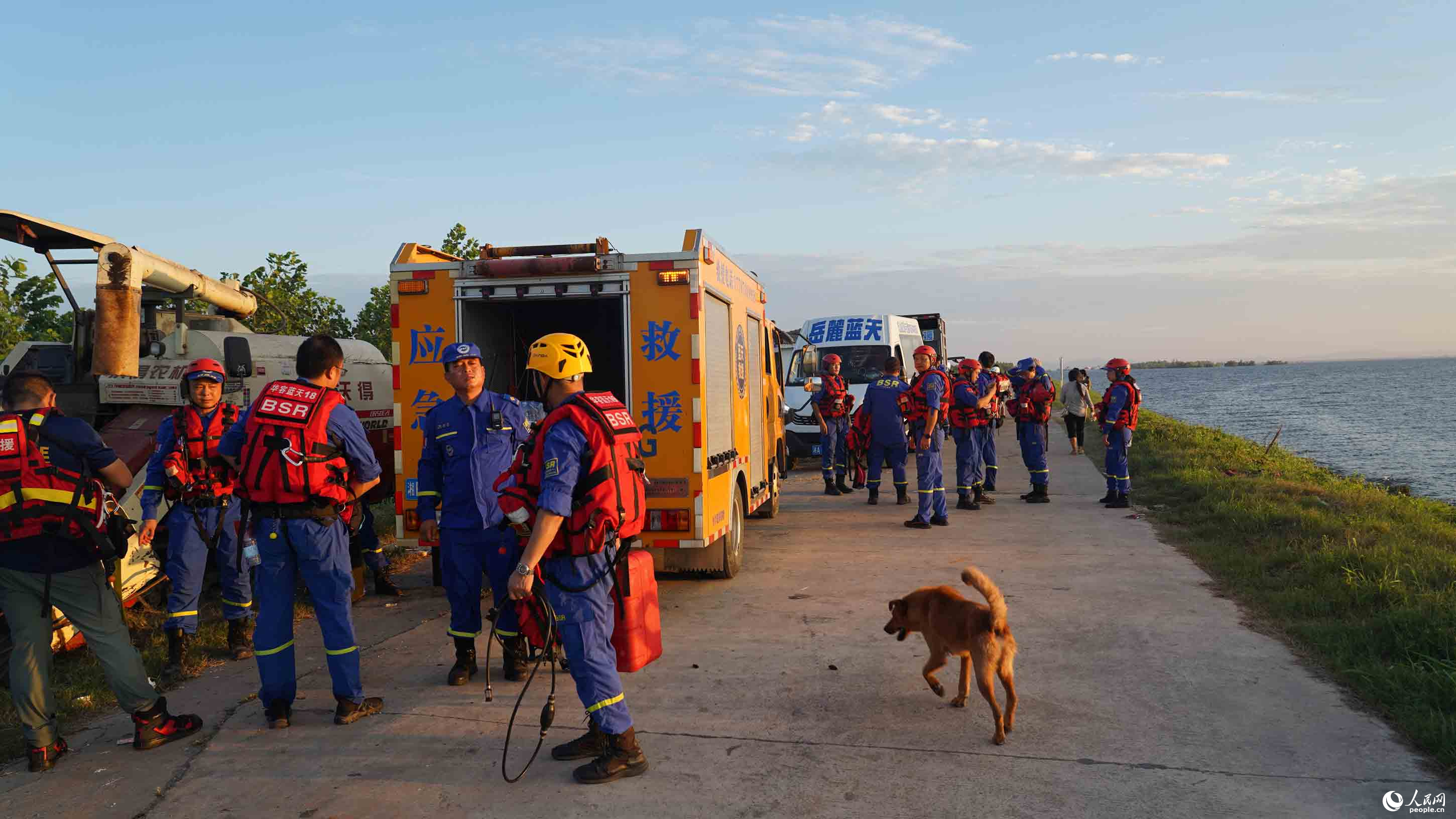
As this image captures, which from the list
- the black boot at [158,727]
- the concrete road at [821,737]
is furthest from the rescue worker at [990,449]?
the black boot at [158,727]

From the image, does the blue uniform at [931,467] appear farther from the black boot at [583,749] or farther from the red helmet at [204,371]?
the red helmet at [204,371]

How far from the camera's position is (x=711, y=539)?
23.6 ft

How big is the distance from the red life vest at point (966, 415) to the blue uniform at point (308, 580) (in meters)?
8.66

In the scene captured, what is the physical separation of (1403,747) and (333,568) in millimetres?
5302

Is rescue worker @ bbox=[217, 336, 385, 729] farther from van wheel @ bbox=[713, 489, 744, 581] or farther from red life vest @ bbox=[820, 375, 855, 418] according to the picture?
red life vest @ bbox=[820, 375, 855, 418]

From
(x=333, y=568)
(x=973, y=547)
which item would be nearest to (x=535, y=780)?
(x=333, y=568)

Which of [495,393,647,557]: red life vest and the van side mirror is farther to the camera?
the van side mirror

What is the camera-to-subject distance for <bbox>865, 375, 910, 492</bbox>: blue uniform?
1196 centimetres

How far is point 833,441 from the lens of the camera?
47.0 feet

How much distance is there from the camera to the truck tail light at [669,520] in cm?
704

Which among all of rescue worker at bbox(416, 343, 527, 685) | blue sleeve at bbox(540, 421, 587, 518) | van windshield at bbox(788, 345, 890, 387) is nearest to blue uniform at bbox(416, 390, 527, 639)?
rescue worker at bbox(416, 343, 527, 685)

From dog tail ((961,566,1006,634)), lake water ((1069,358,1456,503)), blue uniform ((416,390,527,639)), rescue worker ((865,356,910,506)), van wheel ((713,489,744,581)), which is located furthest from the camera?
lake water ((1069,358,1456,503))

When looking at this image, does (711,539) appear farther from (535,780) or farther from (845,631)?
(535,780)

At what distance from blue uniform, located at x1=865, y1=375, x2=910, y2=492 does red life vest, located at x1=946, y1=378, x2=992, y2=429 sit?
740mm
